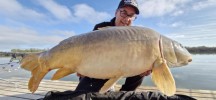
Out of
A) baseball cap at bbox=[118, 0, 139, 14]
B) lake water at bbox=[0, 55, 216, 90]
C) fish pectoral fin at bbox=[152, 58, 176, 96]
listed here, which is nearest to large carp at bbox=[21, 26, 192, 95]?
fish pectoral fin at bbox=[152, 58, 176, 96]

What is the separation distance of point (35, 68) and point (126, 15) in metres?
1.00

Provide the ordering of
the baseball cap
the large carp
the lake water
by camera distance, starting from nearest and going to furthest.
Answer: the large carp → the baseball cap → the lake water

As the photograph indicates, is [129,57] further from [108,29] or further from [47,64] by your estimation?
[47,64]

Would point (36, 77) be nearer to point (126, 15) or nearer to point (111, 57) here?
point (111, 57)

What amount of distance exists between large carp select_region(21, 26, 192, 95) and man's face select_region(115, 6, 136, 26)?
0.61m

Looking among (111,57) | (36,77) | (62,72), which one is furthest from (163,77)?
(36,77)

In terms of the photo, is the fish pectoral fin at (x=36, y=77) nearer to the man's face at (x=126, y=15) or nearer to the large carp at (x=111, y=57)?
the large carp at (x=111, y=57)

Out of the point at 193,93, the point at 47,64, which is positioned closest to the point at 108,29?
the point at 47,64

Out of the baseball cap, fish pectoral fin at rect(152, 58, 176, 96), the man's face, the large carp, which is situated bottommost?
fish pectoral fin at rect(152, 58, 176, 96)

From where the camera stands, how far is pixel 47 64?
4.90 ft

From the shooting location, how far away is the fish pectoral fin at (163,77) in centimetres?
143

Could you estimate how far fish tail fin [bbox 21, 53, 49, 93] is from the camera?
1.49m

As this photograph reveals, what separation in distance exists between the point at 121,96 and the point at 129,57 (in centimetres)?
72

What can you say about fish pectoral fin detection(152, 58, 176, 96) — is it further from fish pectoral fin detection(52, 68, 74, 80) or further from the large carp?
fish pectoral fin detection(52, 68, 74, 80)
